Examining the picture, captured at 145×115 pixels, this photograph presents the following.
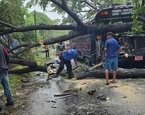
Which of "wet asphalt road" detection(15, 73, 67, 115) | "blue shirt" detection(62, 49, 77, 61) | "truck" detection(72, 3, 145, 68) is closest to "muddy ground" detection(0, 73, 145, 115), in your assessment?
"wet asphalt road" detection(15, 73, 67, 115)

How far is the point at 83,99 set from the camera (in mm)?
8297

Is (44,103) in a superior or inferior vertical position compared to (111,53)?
inferior

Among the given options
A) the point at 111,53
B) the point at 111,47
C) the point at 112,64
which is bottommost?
the point at 112,64

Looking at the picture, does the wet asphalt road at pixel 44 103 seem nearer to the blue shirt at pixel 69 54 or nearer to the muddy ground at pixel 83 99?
the muddy ground at pixel 83 99

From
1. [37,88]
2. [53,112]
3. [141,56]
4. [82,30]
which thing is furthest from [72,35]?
[53,112]

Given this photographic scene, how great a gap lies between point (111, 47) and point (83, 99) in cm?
288

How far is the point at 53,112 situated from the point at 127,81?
14.7 feet

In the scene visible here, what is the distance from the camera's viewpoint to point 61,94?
29.8ft

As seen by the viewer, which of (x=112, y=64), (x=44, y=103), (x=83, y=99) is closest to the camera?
(x=44, y=103)

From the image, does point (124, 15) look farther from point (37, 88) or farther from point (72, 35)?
point (37, 88)

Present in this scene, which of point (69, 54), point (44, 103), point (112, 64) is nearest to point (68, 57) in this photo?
point (69, 54)

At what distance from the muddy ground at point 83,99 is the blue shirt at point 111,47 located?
3.19 ft

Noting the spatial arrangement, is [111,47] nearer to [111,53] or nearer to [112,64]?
[111,53]

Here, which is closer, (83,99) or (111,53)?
(83,99)
